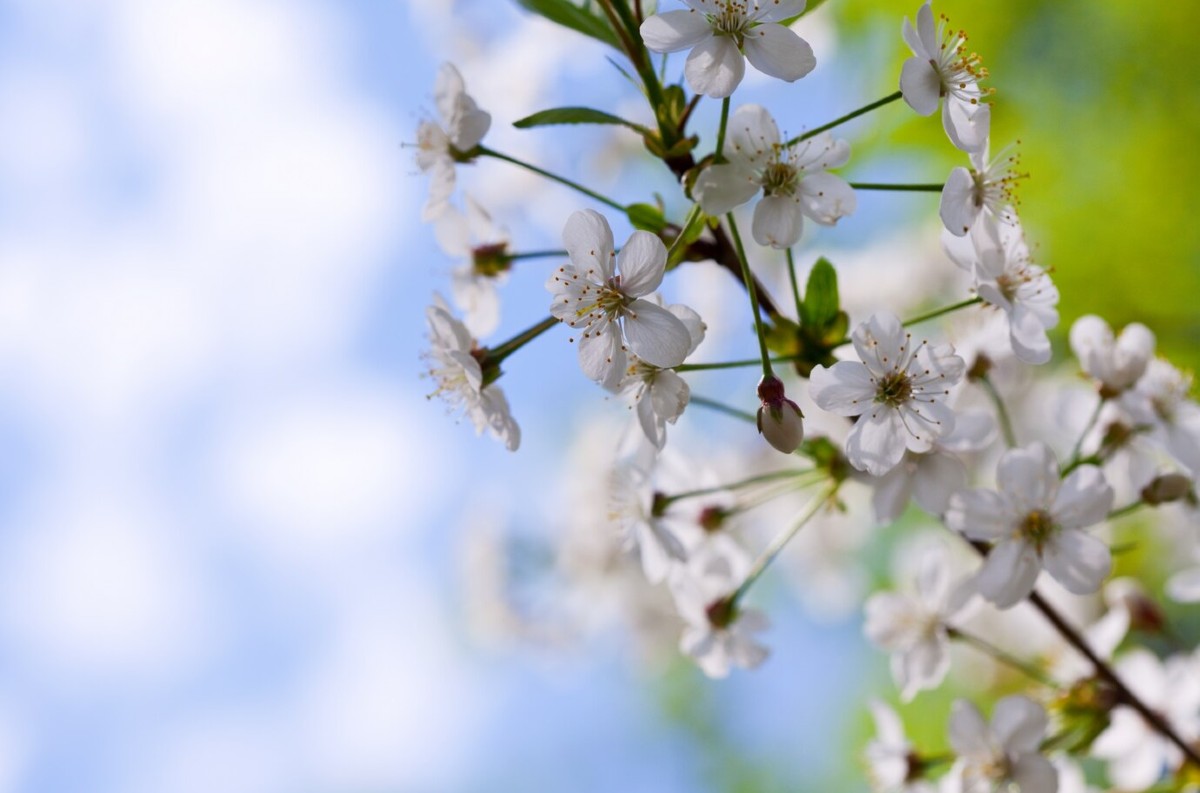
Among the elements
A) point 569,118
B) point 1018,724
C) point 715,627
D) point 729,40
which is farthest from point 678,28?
point 1018,724

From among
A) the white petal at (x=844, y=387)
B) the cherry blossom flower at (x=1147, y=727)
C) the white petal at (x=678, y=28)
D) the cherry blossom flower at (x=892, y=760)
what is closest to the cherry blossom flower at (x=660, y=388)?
the white petal at (x=844, y=387)

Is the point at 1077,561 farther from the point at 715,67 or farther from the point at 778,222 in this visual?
the point at 715,67

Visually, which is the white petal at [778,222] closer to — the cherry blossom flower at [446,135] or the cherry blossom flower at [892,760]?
the cherry blossom flower at [446,135]

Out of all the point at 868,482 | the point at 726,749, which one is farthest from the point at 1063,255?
the point at 726,749

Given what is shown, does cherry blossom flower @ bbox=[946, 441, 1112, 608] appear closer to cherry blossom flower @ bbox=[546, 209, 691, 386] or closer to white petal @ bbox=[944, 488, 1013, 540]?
white petal @ bbox=[944, 488, 1013, 540]

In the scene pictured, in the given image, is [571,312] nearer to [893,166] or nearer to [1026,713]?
[1026,713]
